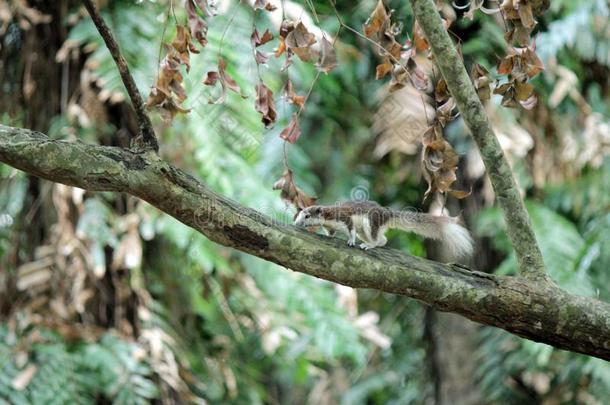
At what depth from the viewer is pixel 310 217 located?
301cm

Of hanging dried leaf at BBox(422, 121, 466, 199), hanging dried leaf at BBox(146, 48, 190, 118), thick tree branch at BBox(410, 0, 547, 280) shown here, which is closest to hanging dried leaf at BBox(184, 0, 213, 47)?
hanging dried leaf at BBox(146, 48, 190, 118)

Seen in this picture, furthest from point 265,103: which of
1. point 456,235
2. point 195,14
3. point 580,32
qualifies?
point 580,32

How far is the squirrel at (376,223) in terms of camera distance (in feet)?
9.46

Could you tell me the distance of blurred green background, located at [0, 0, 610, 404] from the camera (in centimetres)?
421

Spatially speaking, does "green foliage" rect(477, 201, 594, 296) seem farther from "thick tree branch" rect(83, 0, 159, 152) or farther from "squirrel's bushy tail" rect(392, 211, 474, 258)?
"thick tree branch" rect(83, 0, 159, 152)

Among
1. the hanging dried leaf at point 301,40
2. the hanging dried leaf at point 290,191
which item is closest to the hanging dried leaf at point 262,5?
the hanging dried leaf at point 301,40

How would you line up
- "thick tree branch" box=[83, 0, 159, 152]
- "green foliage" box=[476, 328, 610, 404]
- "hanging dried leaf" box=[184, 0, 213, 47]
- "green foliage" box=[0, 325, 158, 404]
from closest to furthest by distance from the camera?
"thick tree branch" box=[83, 0, 159, 152], "hanging dried leaf" box=[184, 0, 213, 47], "green foliage" box=[0, 325, 158, 404], "green foliage" box=[476, 328, 610, 404]

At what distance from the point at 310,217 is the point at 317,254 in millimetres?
861

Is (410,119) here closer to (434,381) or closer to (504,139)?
(504,139)

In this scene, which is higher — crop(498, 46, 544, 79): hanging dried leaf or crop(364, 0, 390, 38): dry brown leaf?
crop(364, 0, 390, 38): dry brown leaf

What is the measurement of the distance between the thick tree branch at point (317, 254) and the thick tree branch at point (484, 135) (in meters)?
0.09

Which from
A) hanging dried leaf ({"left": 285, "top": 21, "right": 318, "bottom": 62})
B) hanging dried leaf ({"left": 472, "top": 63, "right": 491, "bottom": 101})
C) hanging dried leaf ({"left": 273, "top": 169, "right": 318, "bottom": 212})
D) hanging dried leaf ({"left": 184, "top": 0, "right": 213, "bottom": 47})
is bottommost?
hanging dried leaf ({"left": 273, "top": 169, "right": 318, "bottom": 212})

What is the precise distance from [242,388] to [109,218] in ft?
4.99

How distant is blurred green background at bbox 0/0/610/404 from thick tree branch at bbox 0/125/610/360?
5.33 ft
